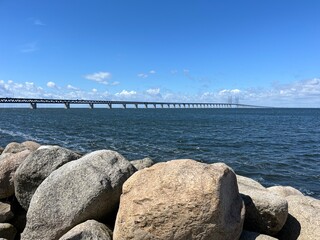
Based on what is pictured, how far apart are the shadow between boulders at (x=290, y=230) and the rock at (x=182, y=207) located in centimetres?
149

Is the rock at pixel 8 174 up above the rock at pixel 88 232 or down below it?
above

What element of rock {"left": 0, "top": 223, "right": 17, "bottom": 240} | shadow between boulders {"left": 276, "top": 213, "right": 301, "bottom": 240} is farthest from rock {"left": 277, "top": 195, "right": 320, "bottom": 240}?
rock {"left": 0, "top": 223, "right": 17, "bottom": 240}

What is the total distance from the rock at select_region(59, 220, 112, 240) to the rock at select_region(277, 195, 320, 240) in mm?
3609

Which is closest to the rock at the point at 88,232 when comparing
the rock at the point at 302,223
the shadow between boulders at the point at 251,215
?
the shadow between boulders at the point at 251,215

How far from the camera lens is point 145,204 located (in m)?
5.30

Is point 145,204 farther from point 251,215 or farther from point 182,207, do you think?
point 251,215

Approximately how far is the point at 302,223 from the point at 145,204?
3.43m

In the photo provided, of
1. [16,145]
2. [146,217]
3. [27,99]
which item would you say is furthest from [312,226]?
[27,99]

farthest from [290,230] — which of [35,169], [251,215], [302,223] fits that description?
[35,169]

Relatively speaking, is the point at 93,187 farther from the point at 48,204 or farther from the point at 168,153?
the point at 168,153

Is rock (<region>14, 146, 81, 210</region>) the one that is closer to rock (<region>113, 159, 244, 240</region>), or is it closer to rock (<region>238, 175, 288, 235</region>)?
rock (<region>113, 159, 244, 240</region>)

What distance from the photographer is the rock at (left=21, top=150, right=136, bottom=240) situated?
602cm

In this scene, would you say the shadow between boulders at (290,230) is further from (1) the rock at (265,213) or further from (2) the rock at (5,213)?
(2) the rock at (5,213)

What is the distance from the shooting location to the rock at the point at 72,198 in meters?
6.02
